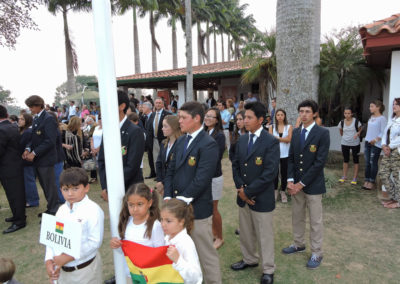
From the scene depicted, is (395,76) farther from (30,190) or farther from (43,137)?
(30,190)

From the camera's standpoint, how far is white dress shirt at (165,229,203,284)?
6.10ft

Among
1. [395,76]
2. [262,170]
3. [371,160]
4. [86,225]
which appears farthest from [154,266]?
[395,76]

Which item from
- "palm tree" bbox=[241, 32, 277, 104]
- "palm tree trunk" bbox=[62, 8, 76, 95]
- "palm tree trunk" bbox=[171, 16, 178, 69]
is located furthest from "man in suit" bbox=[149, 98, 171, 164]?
"palm tree trunk" bbox=[171, 16, 178, 69]

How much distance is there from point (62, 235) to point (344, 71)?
341 inches

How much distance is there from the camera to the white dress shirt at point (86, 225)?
2.15 metres

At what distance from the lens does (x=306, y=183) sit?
3238 millimetres

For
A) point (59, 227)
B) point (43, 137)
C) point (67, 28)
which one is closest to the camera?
point (59, 227)

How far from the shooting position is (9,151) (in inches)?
179

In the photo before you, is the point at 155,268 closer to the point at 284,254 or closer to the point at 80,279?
the point at 80,279

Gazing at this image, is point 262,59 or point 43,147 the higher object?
point 262,59

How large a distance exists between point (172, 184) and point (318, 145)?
180 cm

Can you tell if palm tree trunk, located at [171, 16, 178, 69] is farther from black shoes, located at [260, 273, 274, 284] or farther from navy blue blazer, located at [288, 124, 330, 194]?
black shoes, located at [260, 273, 274, 284]

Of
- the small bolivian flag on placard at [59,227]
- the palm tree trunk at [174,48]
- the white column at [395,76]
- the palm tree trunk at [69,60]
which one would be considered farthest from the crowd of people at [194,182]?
the palm tree trunk at [174,48]

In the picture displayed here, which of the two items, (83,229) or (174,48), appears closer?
(83,229)
